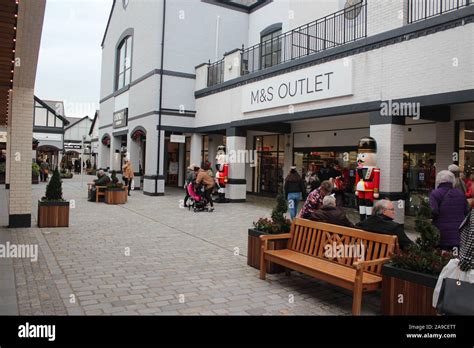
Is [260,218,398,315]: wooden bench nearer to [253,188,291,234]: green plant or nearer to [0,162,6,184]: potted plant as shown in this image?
[253,188,291,234]: green plant

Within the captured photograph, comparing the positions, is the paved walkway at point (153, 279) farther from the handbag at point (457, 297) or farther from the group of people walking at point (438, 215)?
the handbag at point (457, 297)

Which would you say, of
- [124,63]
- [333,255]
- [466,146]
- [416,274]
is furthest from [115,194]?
[416,274]

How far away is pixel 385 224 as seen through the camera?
5.02m

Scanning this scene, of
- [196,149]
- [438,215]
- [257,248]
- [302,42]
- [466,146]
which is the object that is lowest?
[257,248]


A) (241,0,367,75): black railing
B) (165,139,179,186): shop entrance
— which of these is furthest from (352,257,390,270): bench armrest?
(165,139,179,186): shop entrance

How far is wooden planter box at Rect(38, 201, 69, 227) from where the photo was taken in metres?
9.60

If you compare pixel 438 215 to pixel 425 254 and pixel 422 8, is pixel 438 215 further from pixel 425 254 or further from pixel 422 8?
pixel 422 8

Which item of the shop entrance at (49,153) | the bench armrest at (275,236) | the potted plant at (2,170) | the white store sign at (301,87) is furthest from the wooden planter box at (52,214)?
the shop entrance at (49,153)

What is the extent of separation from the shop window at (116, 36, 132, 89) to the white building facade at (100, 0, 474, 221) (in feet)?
5.15

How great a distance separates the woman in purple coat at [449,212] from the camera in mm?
5297

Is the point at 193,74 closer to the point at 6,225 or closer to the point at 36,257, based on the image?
the point at 6,225

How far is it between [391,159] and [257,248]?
211 inches
